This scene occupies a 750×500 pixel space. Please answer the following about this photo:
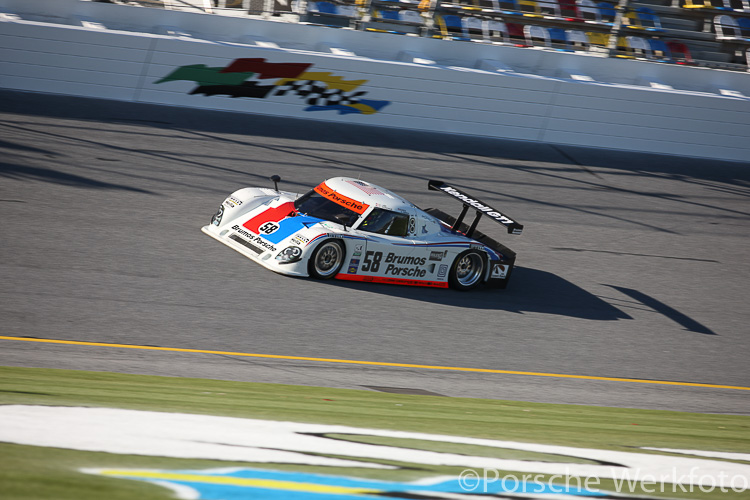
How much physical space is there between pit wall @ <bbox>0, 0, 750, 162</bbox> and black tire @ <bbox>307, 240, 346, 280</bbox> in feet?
28.8

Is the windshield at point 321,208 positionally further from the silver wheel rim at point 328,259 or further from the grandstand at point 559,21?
the grandstand at point 559,21

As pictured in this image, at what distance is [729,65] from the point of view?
22.0 m

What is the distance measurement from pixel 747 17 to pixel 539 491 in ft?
79.0

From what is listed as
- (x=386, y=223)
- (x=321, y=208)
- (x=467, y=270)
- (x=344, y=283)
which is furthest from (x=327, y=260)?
(x=467, y=270)

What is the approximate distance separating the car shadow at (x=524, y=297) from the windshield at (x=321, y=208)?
33.4 inches

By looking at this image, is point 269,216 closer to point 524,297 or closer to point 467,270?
point 467,270

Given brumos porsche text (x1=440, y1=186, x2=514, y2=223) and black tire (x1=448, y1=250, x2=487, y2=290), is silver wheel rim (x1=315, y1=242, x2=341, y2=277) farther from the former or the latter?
brumos porsche text (x1=440, y1=186, x2=514, y2=223)

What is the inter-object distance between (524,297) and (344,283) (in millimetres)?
2513

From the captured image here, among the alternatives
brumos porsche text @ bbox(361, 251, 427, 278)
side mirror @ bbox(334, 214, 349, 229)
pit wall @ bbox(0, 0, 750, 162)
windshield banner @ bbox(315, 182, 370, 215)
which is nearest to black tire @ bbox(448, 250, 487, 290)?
brumos porsche text @ bbox(361, 251, 427, 278)

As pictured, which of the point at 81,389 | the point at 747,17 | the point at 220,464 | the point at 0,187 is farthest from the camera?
the point at 747,17

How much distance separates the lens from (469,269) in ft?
34.6

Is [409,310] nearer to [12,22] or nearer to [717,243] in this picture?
[717,243]

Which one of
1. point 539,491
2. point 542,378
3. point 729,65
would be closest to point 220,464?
point 539,491

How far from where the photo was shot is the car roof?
10109 millimetres
